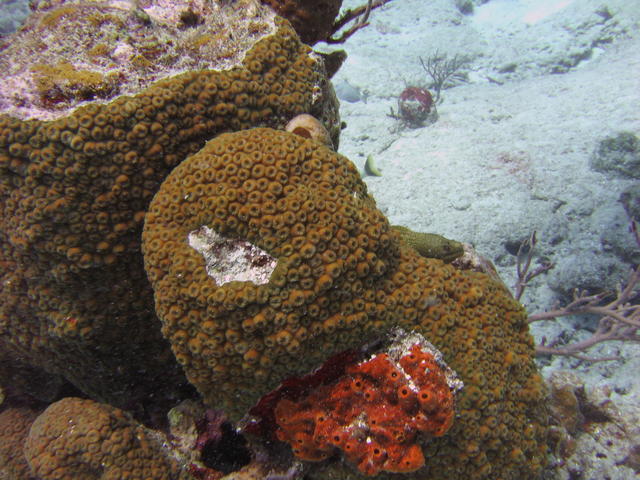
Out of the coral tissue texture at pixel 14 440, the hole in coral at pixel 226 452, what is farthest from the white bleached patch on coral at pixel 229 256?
the coral tissue texture at pixel 14 440

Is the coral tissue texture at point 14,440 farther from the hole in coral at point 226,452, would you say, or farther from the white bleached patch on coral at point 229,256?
the white bleached patch on coral at point 229,256

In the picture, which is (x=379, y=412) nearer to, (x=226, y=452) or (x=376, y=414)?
(x=376, y=414)

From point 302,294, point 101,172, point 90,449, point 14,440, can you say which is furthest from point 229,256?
point 14,440

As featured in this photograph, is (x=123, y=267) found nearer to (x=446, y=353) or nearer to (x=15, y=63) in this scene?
(x=15, y=63)

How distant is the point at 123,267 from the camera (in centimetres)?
291

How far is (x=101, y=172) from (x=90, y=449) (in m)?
2.02

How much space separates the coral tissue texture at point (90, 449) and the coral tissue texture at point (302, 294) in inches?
30.0

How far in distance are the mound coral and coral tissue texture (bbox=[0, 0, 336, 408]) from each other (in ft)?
5.31

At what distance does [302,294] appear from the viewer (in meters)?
2.32

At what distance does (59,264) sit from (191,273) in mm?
1158

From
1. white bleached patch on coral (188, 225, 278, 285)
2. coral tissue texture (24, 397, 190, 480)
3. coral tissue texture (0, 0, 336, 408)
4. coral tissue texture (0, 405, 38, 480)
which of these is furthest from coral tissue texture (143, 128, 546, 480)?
coral tissue texture (0, 405, 38, 480)

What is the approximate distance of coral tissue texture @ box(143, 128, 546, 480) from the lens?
234cm

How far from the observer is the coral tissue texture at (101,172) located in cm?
254

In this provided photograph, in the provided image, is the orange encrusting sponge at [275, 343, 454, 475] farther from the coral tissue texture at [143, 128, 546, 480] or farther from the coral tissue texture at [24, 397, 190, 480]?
the coral tissue texture at [24, 397, 190, 480]
